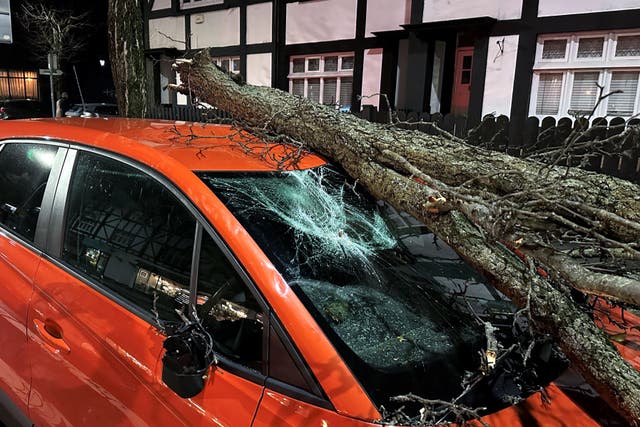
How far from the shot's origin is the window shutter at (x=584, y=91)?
29.9 ft

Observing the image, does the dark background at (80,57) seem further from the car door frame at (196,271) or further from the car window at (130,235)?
the car window at (130,235)

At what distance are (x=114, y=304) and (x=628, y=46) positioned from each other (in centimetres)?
952

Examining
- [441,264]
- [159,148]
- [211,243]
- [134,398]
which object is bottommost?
[134,398]

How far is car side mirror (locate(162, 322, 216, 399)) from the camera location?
1.54 m

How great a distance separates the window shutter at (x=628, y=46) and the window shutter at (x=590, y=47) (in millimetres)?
282

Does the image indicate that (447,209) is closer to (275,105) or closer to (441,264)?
(441,264)

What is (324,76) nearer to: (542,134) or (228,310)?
(542,134)

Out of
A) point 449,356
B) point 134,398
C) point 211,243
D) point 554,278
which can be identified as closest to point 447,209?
point 554,278

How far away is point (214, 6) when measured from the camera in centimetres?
1491

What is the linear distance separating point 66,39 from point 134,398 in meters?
36.1

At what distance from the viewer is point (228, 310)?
168 centimetres

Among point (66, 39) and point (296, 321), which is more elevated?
point (66, 39)

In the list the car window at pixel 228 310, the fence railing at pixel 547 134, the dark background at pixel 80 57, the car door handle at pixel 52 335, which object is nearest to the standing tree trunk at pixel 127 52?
the fence railing at pixel 547 134

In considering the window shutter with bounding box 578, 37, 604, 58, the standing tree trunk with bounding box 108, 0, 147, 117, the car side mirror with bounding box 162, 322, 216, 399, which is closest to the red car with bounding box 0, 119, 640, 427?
the car side mirror with bounding box 162, 322, 216, 399
